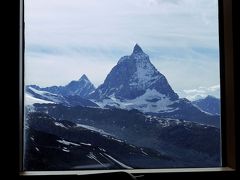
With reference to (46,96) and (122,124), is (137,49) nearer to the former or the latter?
(122,124)

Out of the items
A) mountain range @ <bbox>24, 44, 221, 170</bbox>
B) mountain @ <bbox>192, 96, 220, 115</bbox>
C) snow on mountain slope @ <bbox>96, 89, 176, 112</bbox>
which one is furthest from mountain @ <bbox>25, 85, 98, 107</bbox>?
mountain @ <bbox>192, 96, 220, 115</bbox>

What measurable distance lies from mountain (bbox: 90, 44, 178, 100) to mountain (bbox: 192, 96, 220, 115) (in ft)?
0.57

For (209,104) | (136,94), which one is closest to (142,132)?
(136,94)

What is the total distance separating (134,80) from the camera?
9.46ft

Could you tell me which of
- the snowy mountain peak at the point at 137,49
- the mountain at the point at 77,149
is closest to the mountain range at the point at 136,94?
the snowy mountain peak at the point at 137,49

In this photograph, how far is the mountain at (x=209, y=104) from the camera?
9.33 ft

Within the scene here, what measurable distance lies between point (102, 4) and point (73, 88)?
2.03 feet

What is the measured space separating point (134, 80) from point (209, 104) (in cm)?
55

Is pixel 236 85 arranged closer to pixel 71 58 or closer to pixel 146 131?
pixel 146 131

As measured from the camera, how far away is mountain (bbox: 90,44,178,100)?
9.34ft

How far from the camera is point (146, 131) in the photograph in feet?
9.23

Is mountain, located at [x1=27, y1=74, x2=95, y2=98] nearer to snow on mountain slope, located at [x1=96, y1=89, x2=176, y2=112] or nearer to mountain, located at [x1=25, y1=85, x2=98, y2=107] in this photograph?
mountain, located at [x1=25, y1=85, x2=98, y2=107]
